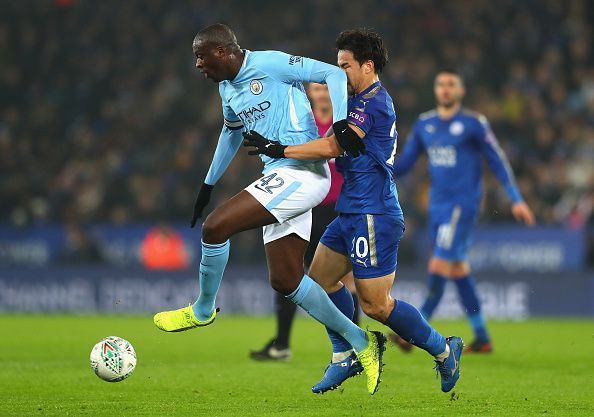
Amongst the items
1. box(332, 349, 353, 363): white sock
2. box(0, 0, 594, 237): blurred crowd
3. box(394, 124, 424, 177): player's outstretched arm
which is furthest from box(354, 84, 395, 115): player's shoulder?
box(0, 0, 594, 237): blurred crowd

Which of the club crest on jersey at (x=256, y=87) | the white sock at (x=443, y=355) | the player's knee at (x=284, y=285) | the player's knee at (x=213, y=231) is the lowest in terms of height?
the white sock at (x=443, y=355)

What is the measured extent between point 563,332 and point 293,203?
659 cm

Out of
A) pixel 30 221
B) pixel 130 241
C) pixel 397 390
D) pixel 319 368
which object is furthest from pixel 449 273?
pixel 30 221

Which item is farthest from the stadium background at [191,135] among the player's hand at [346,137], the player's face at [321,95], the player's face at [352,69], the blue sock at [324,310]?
the player's hand at [346,137]

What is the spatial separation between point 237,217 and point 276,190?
11.0 inches

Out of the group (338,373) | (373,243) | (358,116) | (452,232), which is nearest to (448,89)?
(452,232)

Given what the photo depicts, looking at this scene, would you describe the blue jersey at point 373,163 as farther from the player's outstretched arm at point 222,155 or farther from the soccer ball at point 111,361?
the soccer ball at point 111,361

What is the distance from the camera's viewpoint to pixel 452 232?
31.0 ft

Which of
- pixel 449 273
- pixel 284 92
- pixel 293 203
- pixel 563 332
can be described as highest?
pixel 284 92

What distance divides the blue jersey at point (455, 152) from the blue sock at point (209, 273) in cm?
356

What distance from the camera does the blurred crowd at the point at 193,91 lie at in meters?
16.3

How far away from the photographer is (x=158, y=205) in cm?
1658

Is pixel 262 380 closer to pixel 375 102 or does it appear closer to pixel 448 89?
pixel 375 102

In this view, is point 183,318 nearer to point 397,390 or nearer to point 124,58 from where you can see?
point 397,390
